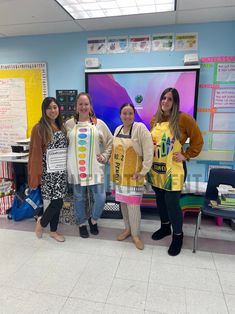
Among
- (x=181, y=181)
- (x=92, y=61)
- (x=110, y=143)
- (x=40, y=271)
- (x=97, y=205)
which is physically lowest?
(x=40, y=271)

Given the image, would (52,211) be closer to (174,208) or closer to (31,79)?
(174,208)

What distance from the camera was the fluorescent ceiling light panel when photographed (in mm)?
2133

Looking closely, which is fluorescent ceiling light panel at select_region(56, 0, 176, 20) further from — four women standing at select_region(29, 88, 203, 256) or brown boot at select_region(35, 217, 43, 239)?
brown boot at select_region(35, 217, 43, 239)

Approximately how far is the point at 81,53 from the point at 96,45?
22 cm

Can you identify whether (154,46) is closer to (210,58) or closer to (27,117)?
(210,58)

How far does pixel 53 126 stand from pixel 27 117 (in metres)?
1.28

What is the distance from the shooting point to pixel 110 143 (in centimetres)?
226

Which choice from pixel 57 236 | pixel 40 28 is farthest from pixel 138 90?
pixel 57 236

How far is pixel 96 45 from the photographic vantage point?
2.83 m

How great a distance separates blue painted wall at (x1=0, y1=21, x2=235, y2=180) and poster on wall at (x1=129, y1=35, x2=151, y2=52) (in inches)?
1.9

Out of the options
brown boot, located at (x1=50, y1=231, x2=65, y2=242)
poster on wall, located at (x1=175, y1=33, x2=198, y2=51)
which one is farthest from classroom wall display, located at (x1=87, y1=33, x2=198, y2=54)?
brown boot, located at (x1=50, y1=231, x2=65, y2=242)

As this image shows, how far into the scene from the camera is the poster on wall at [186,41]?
259cm

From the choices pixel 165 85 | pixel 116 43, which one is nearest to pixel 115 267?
pixel 165 85

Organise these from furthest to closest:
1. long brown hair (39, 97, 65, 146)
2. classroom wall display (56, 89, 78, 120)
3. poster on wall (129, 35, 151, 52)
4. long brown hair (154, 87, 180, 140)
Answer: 1. classroom wall display (56, 89, 78, 120)
2. poster on wall (129, 35, 151, 52)
3. long brown hair (39, 97, 65, 146)
4. long brown hair (154, 87, 180, 140)
